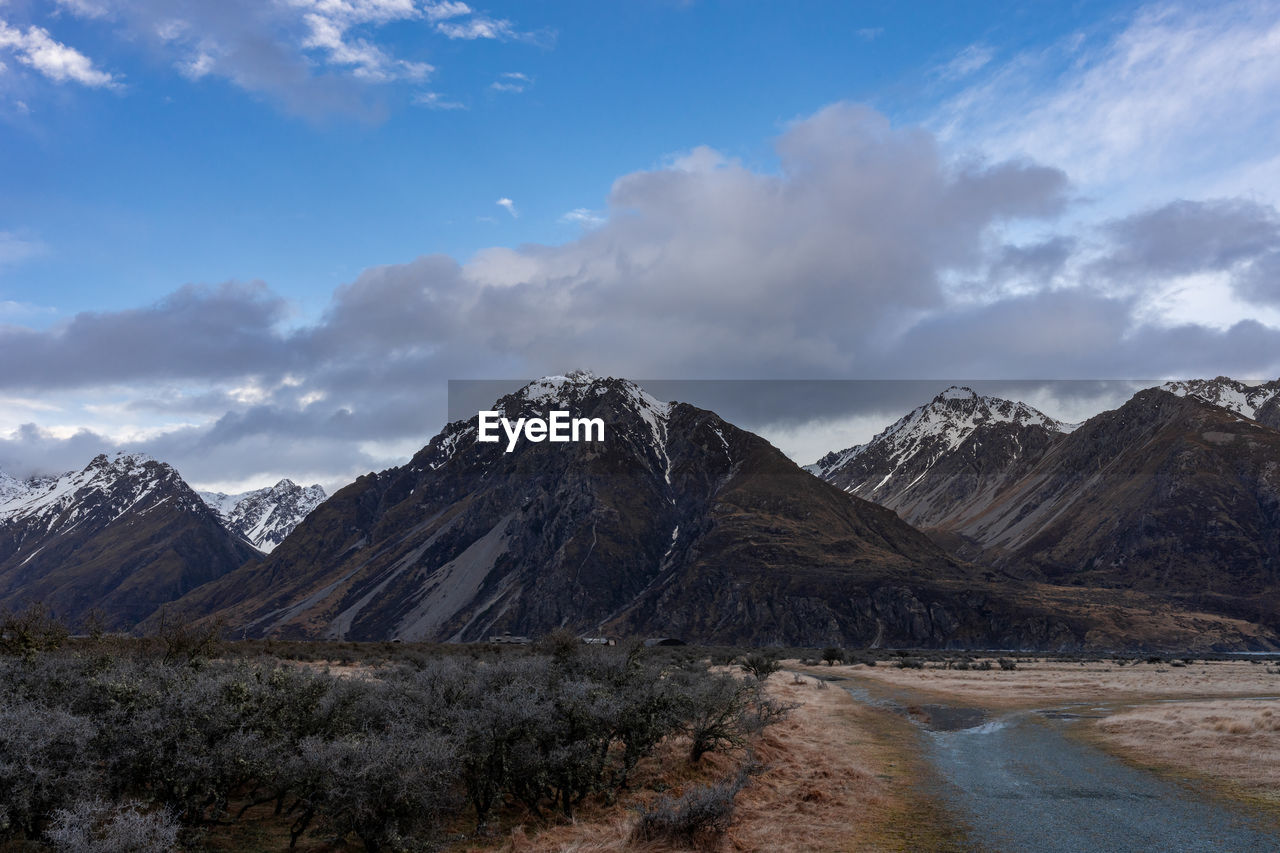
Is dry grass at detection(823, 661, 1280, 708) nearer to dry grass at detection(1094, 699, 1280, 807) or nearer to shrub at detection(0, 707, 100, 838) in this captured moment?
dry grass at detection(1094, 699, 1280, 807)

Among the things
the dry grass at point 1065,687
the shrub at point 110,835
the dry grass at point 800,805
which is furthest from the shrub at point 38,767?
the dry grass at point 1065,687

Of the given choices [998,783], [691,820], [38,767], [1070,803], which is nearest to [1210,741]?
[998,783]

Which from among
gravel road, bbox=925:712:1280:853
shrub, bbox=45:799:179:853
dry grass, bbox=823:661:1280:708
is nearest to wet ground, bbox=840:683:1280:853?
gravel road, bbox=925:712:1280:853

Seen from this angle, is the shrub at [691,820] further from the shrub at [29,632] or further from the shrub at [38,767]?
the shrub at [29,632]

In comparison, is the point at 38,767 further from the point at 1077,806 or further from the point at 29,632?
the point at 29,632

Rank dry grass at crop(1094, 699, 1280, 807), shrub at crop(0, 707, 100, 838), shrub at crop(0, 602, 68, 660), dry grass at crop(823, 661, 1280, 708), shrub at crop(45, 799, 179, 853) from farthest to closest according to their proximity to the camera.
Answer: dry grass at crop(823, 661, 1280, 708) < shrub at crop(0, 602, 68, 660) < dry grass at crop(1094, 699, 1280, 807) < shrub at crop(0, 707, 100, 838) < shrub at crop(45, 799, 179, 853)

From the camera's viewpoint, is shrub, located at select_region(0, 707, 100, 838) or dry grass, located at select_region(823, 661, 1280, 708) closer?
shrub, located at select_region(0, 707, 100, 838)
